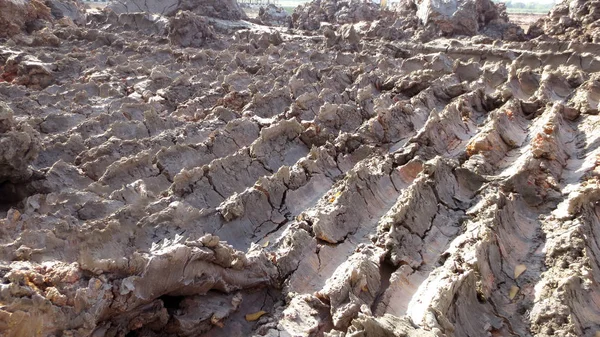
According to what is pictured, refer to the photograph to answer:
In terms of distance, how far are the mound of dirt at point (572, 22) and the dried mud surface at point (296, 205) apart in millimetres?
5236

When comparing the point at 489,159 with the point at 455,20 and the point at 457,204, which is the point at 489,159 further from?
the point at 455,20

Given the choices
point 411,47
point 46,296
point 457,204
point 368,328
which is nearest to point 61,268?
point 46,296

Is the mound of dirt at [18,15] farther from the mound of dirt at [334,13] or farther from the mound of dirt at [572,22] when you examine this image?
the mound of dirt at [572,22]

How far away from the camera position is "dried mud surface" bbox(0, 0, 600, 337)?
9.25ft

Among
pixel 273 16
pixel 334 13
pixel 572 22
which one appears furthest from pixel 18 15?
pixel 572 22

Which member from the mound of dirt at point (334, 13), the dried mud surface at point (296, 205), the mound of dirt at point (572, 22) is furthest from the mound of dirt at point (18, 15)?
the mound of dirt at point (572, 22)

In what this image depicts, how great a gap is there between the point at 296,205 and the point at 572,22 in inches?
489

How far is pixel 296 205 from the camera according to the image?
4254 millimetres

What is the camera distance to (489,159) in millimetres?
4977

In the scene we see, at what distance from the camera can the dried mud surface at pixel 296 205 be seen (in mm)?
2820

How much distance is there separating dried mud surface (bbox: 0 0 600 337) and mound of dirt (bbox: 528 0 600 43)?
17.2ft

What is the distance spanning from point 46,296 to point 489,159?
411 cm

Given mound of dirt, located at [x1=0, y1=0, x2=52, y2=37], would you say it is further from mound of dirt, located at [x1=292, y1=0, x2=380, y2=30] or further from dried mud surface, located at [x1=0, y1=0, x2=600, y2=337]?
mound of dirt, located at [x1=292, y1=0, x2=380, y2=30]

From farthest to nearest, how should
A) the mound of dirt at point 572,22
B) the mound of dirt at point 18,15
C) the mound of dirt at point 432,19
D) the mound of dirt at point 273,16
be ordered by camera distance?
1. the mound of dirt at point 273,16
2. the mound of dirt at point 432,19
3. the mound of dirt at point 572,22
4. the mound of dirt at point 18,15
